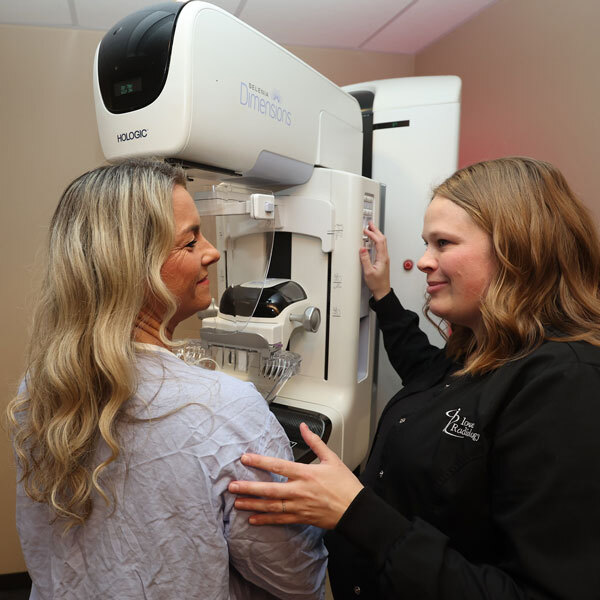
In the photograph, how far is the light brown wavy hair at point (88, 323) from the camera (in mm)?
644

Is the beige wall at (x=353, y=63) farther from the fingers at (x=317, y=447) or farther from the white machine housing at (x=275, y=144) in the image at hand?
the fingers at (x=317, y=447)

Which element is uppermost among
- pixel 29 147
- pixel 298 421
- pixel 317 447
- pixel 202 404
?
pixel 29 147

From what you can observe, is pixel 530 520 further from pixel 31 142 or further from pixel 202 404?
pixel 31 142

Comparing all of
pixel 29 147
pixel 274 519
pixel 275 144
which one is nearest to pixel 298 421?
pixel 274 519

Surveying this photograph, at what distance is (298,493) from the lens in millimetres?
710

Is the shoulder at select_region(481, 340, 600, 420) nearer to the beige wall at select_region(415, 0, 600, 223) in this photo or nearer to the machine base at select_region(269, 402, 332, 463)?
the machine base at select_region(269, 402, 332, 463)

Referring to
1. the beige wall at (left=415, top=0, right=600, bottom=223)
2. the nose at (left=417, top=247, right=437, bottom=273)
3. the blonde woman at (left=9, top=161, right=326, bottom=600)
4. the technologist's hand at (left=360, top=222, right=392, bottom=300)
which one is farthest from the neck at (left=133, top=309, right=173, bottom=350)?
the beige wall at (left=415, top=0, right=600, bottom=223)

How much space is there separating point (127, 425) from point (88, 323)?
6.4 inches

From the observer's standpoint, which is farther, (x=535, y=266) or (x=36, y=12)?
Result: (x=36, y=12)

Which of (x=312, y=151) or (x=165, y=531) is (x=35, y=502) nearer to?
(x=165, y=531)

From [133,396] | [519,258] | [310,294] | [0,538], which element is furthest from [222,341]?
[0,538]

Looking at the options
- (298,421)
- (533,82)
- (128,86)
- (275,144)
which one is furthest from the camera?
(533,82)

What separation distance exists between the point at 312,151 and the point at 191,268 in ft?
1.93

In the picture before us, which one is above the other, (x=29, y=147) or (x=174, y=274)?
(x=29, y=147)
